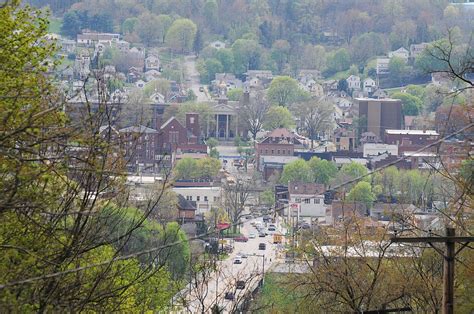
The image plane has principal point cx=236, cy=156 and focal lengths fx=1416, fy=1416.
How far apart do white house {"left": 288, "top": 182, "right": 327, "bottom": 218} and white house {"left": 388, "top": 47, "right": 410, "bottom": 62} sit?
1172 inches

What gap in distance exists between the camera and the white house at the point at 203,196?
106 ft

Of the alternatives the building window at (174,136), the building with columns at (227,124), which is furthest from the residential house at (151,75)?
the building window at (174,136)

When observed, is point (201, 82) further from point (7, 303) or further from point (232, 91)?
point (7, 303)

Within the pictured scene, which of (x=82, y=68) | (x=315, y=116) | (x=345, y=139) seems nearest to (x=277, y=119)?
(x=315, y=116)

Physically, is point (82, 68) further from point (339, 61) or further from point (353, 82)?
point (339, 61)

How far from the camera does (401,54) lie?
214 ft

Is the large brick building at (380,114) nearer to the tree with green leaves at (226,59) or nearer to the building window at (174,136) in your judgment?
the building window at (174,136)

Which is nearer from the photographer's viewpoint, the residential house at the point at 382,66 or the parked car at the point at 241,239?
the parked car at the point at 241,239

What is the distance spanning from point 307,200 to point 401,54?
34.9 metres

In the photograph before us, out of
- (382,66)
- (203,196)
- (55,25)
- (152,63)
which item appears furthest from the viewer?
(55,25)

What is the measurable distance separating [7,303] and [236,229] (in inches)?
968

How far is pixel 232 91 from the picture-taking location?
5794 cm

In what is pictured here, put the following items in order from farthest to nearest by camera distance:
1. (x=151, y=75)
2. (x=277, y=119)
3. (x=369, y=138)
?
(x=151, y=75), (x=277, y=119), (x=369, y=138)

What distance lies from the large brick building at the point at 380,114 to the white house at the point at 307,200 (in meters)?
12.3
